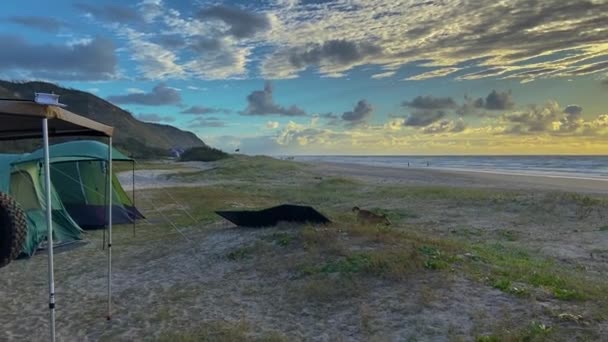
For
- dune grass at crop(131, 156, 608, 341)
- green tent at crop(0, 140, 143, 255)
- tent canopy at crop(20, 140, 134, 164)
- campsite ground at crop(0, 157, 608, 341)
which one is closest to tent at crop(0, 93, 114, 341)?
campsite ground at crop(0, 157, 608, 341)

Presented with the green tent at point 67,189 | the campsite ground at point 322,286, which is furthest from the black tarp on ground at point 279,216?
the green tent at point 67,189

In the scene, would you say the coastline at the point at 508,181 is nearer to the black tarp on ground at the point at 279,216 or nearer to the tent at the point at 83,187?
the black tarp on ground at the point at 279,216

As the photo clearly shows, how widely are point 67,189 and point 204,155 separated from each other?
Answer: 56216 millimetres

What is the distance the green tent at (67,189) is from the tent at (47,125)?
16.4 feet

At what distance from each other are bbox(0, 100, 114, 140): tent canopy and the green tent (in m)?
4.98

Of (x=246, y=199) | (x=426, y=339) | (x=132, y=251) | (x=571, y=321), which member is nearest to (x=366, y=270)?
(x=426, y=339)

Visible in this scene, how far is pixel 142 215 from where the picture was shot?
16.7m

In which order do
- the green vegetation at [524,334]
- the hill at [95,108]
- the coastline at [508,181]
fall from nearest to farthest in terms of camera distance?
the green vegetation at [524,334], the coastline at [508,181], the hill at [95,108]

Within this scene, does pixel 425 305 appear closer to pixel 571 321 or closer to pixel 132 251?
pixel 571 321

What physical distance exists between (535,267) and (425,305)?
339 centimetres

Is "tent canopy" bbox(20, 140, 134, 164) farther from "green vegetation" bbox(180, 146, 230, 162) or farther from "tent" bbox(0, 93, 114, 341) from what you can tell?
"green vegetation" bbox(180, 146, 230, 162)

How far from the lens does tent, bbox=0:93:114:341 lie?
4.48 metres

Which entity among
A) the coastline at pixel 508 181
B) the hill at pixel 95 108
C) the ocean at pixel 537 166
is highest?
the hill at pixel 95 108

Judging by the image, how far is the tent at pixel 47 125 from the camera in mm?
4484
